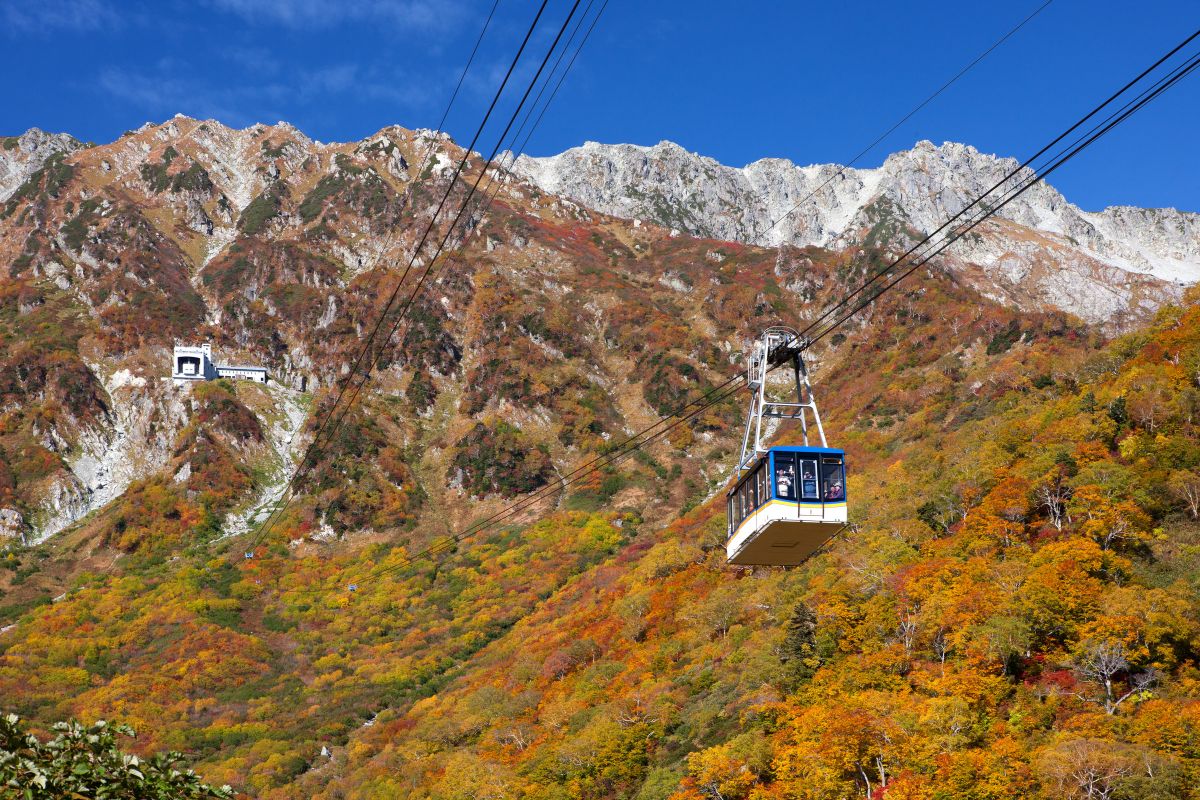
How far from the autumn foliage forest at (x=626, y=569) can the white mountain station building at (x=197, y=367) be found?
171 inches

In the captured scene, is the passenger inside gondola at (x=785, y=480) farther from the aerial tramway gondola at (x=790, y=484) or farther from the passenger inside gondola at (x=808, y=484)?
the passenger inside gondola at (x=808, y=484)

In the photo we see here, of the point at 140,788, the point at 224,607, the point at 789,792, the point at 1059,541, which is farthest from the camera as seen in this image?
the point at 224,607

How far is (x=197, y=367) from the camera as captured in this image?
17962 cm

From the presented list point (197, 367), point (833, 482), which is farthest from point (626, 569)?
point (197, 367)

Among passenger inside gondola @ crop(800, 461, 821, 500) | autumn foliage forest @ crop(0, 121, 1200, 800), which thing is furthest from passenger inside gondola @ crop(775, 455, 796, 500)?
autumn foliage forest @ crop(0, 121, 1200, 800)

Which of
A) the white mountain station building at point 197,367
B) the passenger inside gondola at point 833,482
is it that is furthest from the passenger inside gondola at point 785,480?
the white mountain station building at point 197,367

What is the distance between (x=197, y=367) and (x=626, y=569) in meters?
106

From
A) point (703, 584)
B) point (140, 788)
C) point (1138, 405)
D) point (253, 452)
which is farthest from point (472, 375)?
point (140, 788)

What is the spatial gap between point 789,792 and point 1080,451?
3949 centimetres

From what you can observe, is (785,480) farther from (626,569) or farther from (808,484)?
(626,569)

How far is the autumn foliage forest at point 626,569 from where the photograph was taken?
184 ft

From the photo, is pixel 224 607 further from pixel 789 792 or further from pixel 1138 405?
pixel 1138 405

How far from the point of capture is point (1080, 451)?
77.1 meters

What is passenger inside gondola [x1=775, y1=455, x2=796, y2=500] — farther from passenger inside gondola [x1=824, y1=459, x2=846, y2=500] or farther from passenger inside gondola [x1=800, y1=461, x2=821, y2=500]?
passenger inside gondola [x1=824, y1=459, x2=846, y2=500]
